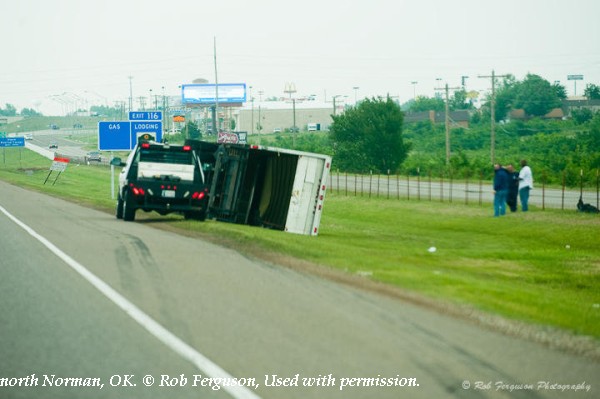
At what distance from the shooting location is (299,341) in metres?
9.70

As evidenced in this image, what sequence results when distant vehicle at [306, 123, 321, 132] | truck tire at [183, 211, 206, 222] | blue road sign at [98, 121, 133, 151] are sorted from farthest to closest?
distant vehicle at [306, 123, 321, 132]
blue road sign at [98, 121, 133, 151]
truck tire at [183, 211, 206, 222]

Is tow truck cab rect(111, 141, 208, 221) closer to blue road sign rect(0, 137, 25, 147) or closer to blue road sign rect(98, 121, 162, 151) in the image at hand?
blue road sign rect(98, 121, 162, 151)

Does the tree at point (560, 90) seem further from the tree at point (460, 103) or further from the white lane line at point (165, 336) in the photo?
the white lane line at point (165, 336)

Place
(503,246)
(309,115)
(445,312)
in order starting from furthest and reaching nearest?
1. (309,115)
2. (503,246)
3. (445,312)

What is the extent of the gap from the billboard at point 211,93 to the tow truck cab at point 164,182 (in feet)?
482

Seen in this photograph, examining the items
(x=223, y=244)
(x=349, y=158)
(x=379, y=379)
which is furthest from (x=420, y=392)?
(x=349, y=158)

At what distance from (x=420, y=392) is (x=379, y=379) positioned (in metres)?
0.48

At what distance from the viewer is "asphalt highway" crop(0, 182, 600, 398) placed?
7996 mm

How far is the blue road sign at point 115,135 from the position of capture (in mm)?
46781

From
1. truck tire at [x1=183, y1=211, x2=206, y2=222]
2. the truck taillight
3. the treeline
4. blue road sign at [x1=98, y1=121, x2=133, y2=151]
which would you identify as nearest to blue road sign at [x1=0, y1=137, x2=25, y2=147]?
the treeline

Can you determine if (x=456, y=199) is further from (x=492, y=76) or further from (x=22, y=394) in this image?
(x=22, y=394)

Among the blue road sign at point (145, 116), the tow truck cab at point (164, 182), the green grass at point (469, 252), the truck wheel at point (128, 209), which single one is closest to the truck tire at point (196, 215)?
the tow truck cab at point (164, 182)

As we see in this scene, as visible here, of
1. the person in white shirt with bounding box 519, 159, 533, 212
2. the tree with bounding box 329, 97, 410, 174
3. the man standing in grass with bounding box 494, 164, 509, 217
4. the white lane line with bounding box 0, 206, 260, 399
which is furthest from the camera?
the tree with bounding box 329, 97, 410, 174

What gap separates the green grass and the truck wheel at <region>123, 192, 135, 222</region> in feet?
4.10
